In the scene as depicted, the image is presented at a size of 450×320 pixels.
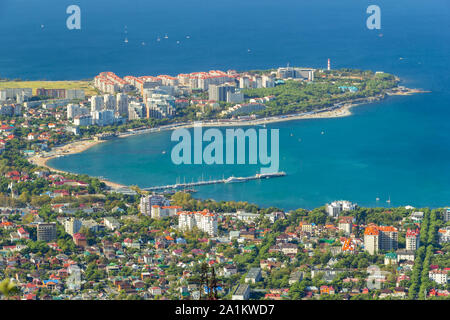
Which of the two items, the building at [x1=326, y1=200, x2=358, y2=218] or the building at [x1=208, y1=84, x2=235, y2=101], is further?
the building at [x1=208, y1=84, x2=235, y2=101]

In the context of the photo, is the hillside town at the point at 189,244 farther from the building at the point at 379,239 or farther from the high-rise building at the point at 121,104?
the high-rise building at the point at 121,104

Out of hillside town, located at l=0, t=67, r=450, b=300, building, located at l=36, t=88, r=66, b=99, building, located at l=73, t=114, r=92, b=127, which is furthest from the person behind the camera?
building, located at l=36, t=88, r=66, b=99

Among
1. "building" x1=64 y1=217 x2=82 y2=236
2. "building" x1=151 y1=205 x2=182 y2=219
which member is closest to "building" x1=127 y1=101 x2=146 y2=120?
"building" x1=151 y1=205 x2=182 y2=219

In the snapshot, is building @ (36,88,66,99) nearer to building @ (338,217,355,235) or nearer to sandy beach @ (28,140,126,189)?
sandy beach @ (28,140,126,189)

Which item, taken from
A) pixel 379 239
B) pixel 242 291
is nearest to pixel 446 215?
pixel 379 239

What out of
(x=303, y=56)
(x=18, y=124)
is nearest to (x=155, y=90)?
(x=18, y=124)

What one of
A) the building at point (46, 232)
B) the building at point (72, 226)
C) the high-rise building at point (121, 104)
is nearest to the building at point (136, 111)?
the high-rise building at point (121, 104)

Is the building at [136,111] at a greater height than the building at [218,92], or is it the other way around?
the building at [218,92]
